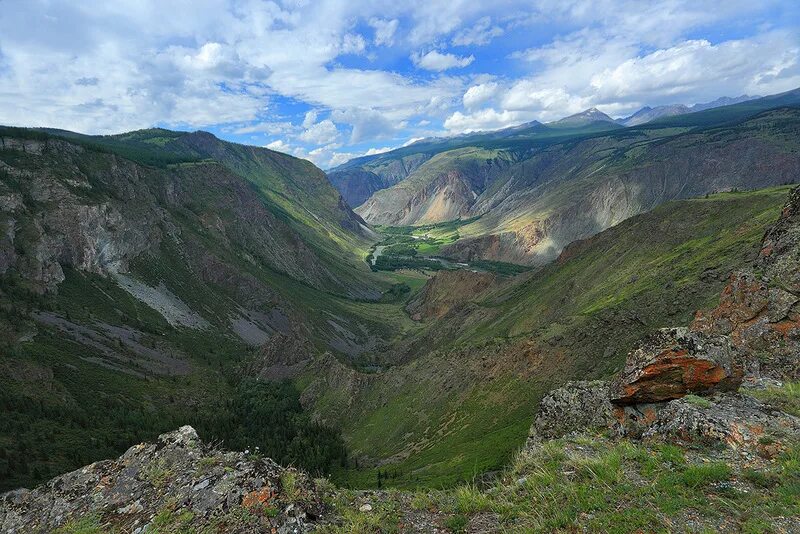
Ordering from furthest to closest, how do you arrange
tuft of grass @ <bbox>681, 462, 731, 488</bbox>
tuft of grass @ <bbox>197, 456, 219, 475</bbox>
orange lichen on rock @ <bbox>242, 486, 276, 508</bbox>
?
tuft of grass @ <bbox>197, 456, 219, 475</bbox> → orange lichen on rock @ <bbox>242, 486, 276, 508</bbox> → tuft of grass @ <bbox>681, 462, 731, 488</bbox>

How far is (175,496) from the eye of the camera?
11.4m

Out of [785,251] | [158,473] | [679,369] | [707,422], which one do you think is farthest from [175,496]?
[785,251]

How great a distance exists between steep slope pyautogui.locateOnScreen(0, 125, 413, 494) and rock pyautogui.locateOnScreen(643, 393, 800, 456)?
5691cm

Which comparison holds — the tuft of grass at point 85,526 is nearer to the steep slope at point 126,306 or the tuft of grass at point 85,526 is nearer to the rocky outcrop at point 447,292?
the steep slope at point 126,306

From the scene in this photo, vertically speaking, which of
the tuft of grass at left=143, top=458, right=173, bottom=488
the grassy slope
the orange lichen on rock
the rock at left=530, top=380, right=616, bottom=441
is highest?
the tuft of grass at left=143, top=458, right=173, bottom=488

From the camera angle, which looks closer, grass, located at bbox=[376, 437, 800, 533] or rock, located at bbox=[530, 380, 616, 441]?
grass, located at bbox=[376, 437, 800, 533]

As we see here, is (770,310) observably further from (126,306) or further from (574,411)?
(126,306)

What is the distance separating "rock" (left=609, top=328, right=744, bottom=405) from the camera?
14.9 meters

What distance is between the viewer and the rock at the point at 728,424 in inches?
427

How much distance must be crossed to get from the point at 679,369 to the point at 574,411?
538cm

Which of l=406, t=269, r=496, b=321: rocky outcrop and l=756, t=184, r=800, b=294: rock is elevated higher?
l=756, t=184, r=800, b=294: rock

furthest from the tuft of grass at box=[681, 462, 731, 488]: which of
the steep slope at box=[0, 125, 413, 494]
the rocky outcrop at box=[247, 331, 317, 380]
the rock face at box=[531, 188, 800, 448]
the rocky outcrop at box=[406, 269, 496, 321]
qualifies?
the rocky outcrop at box=[406, 269, 496, 321]

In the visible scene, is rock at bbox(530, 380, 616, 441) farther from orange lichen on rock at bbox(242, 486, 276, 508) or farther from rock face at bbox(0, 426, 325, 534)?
orange lichen on rock at bbox(242, 486, 276, 508)

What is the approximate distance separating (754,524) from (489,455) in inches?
1382
